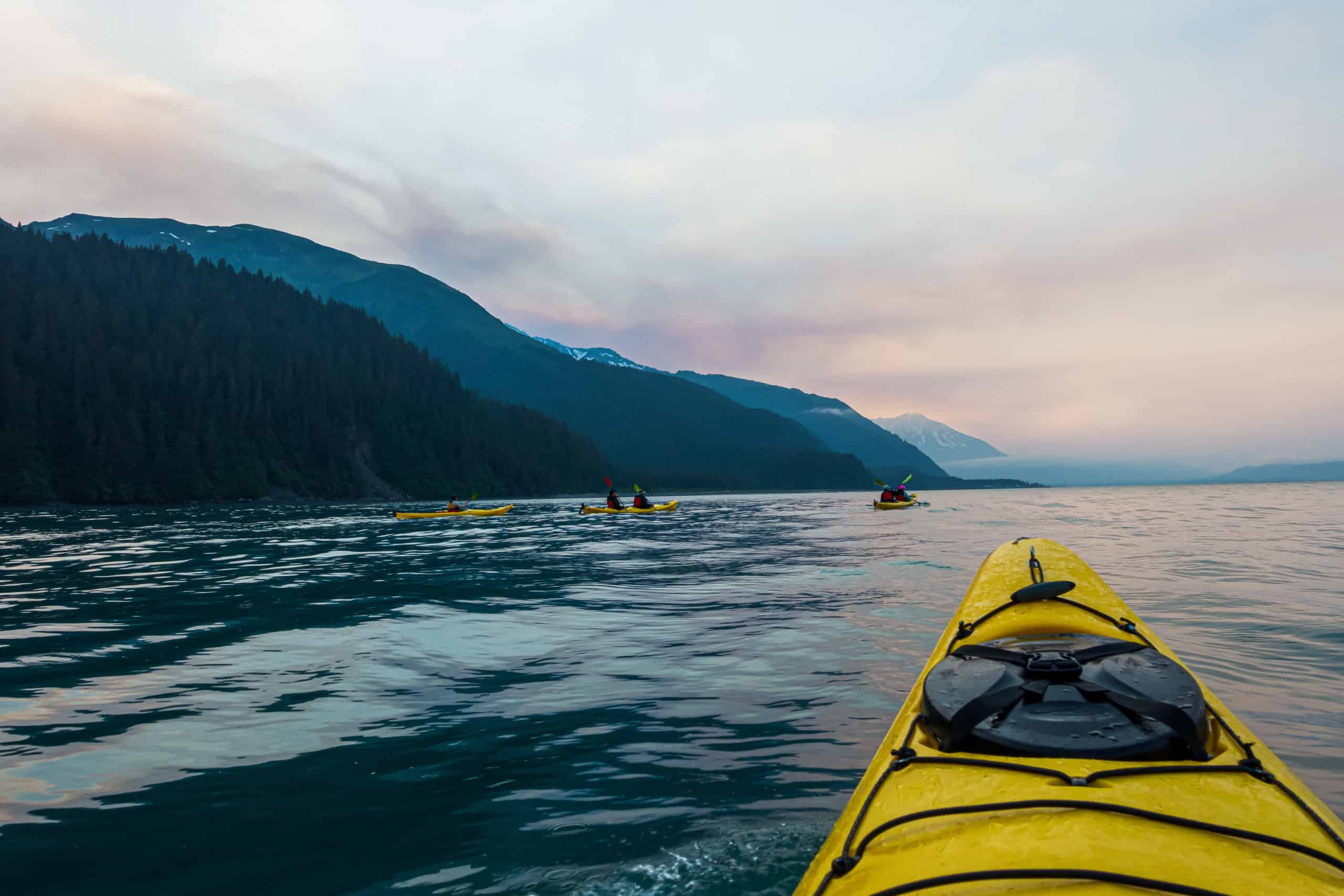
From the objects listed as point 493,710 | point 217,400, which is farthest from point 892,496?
point 217,400

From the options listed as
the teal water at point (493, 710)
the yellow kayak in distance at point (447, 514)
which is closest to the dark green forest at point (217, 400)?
the yellow kayak in distance at point (447, 514)

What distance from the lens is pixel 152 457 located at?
86.2m

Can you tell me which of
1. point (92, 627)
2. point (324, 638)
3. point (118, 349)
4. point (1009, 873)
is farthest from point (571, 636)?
point (118, 349)

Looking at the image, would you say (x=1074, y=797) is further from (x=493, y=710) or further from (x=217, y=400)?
(x=217, y=400)

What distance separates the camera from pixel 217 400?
102 meters

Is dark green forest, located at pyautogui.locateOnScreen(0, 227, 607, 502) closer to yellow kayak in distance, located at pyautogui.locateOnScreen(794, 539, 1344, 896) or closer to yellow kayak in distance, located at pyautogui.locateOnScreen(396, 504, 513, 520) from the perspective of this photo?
yellow kayak in distance, located at pyautogui.locateOnScreen(396, 504, 513, 520)

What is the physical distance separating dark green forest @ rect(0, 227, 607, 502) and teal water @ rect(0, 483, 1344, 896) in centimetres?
7990

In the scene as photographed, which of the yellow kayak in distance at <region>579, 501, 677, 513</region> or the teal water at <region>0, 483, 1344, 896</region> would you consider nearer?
the teal water at <region>0, 483, 1344, 896</region>

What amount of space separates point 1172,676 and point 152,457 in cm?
10532

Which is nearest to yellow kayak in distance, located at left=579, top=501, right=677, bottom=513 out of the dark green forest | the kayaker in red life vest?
the kayaker in red life vest

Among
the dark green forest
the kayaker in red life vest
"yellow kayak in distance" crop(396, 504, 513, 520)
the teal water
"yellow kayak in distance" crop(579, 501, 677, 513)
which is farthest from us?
the dark green forest

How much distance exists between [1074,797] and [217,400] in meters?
120

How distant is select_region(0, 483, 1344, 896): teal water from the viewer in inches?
187

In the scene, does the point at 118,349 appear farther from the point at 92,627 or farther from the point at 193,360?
the point at 92,627
